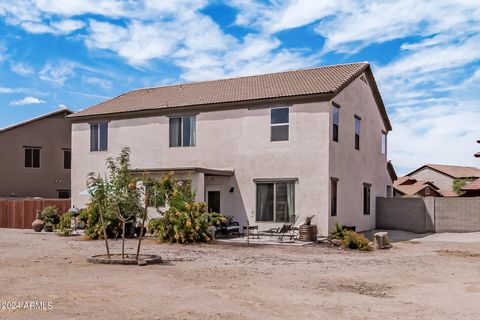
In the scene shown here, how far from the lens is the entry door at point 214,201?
2417cm

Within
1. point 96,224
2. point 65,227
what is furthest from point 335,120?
point 65,227

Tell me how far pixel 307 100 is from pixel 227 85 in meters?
6.73

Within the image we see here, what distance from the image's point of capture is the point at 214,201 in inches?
957

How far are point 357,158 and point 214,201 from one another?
7.76 m

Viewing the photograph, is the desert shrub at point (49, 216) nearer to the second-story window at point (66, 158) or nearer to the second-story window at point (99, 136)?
the second-story window at point (99, 136)

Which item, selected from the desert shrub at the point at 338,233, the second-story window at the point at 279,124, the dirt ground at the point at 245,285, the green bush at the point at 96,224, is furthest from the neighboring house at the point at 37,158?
the desert shrub at the point at 338,233

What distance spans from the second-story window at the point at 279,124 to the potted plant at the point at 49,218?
40.5 ft

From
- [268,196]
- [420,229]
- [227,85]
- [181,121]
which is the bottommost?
[420,229]

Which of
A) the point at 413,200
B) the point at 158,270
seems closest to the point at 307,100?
the point at 413,200

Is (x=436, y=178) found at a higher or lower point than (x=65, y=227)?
higher

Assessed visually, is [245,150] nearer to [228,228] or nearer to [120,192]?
[228,228]

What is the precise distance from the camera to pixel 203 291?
981 centimetres

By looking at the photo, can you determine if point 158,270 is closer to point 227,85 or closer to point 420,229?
point 227,85

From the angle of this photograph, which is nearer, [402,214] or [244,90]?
[244,90]
